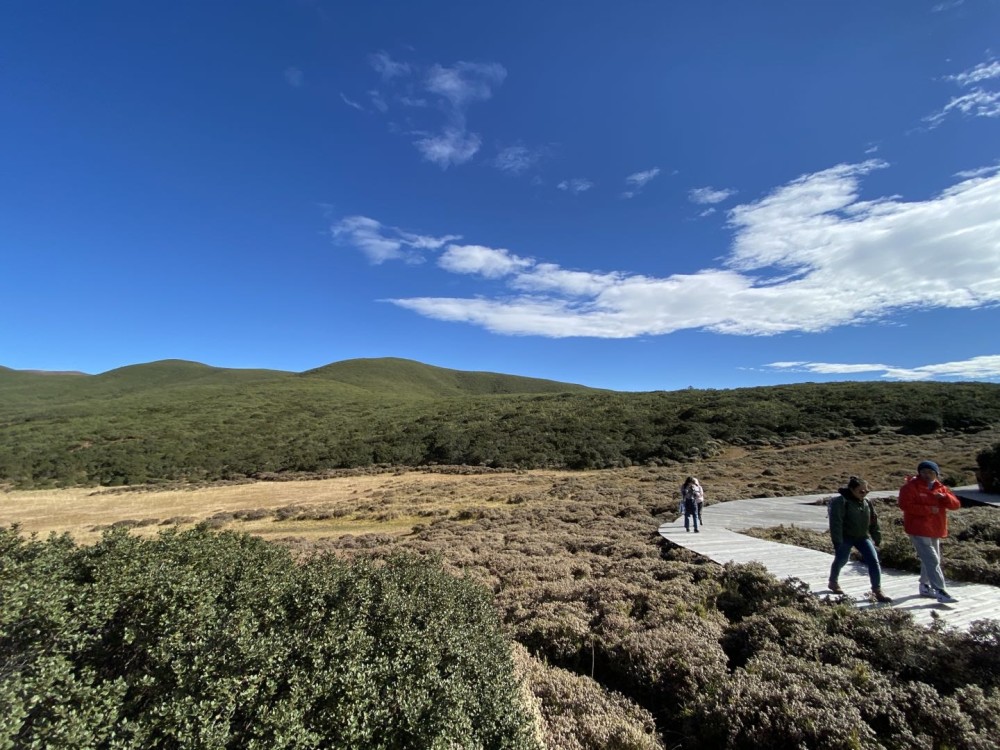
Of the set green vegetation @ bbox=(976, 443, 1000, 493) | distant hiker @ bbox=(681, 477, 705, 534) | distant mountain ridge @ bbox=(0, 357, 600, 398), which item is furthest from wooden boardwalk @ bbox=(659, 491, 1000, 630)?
distant mountain ridge @ bbox=(0, 357, 600, 398)

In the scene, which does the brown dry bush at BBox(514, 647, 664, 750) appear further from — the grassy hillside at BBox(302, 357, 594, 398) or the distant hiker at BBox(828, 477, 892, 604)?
the grassy hillside at BBox(302, 357, 594, 398)

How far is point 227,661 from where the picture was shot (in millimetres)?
3221

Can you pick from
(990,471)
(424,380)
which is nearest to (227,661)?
(990,471)

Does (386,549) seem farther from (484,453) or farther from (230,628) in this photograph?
(484,453)

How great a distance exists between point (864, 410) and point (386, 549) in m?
55.4

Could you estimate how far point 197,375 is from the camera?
124m

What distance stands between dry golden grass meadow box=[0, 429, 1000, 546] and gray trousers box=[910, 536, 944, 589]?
1322cm

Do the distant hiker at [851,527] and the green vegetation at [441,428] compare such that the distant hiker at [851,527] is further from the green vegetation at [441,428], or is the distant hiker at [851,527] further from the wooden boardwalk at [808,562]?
the green vegetation at [441,428]

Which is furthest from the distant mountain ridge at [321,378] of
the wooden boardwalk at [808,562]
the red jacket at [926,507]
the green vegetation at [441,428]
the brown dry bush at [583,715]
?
the red jacket at [926,507]

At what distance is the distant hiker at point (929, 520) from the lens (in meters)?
6.59

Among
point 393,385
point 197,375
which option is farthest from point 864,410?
point 197,375

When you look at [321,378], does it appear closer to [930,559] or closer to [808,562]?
[808,562]

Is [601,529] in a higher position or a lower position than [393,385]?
lower

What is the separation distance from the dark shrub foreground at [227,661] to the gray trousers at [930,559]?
6367 mm
